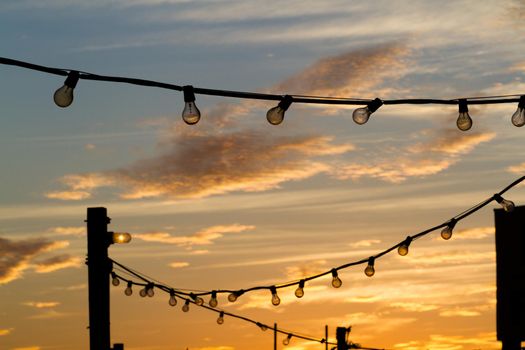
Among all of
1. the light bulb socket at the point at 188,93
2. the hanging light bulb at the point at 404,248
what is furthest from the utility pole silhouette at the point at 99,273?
the light bulb socket at the point at 188,93

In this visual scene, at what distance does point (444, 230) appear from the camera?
15914mm

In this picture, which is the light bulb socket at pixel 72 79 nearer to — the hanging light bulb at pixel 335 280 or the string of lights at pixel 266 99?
the string of lights at pixel 266 99

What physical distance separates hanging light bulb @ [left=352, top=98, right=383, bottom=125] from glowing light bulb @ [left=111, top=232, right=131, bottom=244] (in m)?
7.88

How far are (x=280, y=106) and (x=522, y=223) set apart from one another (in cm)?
3293

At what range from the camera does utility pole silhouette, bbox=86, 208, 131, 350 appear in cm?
1802

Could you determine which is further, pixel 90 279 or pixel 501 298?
pixel 501 298

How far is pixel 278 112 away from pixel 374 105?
3.60 feet

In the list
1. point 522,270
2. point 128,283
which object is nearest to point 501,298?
point 522,270

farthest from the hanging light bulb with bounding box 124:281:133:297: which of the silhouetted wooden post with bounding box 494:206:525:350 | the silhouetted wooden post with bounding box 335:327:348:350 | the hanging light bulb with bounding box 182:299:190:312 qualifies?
the silhouetted wooden post with bounding box 494:206:525:350

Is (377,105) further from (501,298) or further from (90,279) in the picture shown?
(501,298)

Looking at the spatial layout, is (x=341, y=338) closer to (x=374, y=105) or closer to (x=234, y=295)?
(x=234, y=295)

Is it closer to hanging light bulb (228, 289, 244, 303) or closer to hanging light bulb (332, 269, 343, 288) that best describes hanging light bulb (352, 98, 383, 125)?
hanging light bulb (332, 269, 343, 288)

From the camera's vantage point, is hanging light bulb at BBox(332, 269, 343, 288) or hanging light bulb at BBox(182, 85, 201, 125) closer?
hanging light bulb at BBox(182, 85, 201, 125)

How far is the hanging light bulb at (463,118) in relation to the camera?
11156 millimetres
